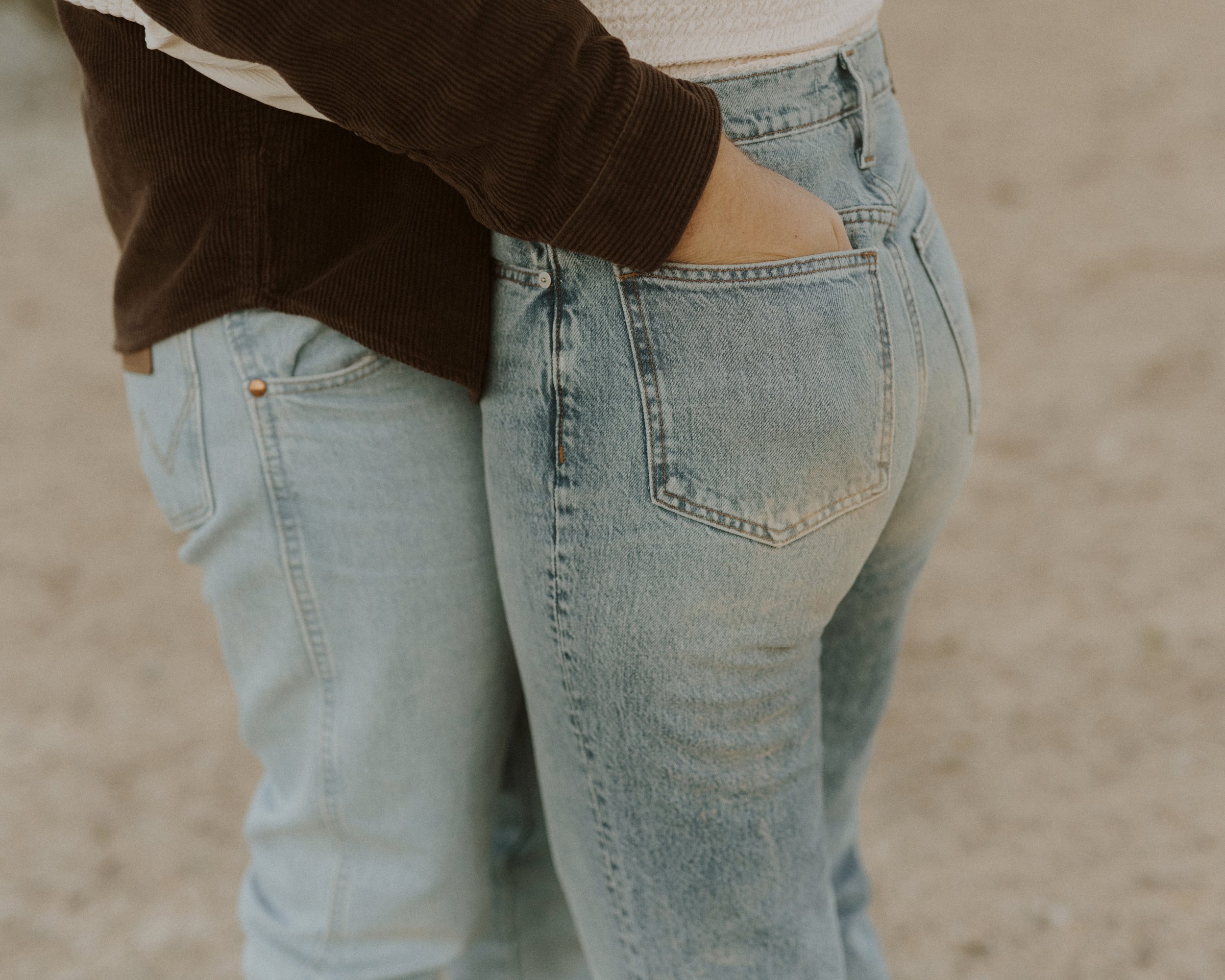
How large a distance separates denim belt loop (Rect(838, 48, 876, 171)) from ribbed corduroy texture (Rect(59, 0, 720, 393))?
0.14 metres

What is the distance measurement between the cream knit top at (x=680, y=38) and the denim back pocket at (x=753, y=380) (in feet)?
0.46

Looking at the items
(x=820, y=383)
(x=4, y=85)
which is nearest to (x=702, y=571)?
Result: (x=820, y=383)

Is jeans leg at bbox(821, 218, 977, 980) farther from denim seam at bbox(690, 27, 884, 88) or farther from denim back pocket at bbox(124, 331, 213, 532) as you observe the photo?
denim back pocket at bbox(124, 331, 213, 532)

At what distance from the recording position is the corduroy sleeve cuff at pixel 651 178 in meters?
0.64

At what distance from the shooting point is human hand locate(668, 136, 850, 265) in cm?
67

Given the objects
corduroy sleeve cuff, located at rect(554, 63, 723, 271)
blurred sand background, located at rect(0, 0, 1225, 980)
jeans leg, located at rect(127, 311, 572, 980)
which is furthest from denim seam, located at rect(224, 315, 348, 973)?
blurred sand background, located at rect(0, 0, 1225, 980)

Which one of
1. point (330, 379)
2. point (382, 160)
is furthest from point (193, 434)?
point (382, 160)

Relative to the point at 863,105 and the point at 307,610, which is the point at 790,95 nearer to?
the point at 863,105

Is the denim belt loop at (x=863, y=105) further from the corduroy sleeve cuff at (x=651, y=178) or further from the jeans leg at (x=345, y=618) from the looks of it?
the jeans leg at (x=345, y=618)

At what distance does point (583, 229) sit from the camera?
0.65 metres

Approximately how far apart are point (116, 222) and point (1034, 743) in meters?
1.62

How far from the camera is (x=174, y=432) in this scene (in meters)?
0.84

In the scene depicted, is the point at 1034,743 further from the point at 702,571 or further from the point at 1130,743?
the point at 702,571

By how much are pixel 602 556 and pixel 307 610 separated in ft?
0.91
